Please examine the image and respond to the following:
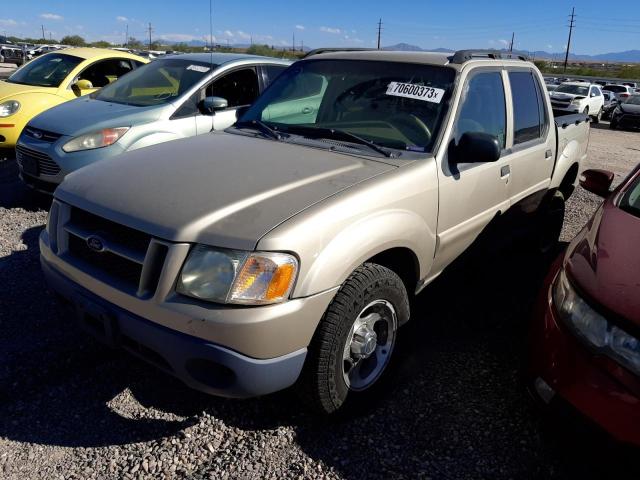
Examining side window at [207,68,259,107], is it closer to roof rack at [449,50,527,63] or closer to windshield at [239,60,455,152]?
windshield at [239,60,455,152]

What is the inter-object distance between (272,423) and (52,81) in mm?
7236

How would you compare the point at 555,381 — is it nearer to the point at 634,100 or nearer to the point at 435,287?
the point at 435,287

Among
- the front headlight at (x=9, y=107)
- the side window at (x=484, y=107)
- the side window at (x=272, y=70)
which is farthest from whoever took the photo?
the front headlight at (x=9, y=107)

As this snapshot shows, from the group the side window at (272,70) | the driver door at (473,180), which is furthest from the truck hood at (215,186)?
the side window at (272,70)

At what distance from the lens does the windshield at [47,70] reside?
7855 mm

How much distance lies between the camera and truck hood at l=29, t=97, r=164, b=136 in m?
5.36

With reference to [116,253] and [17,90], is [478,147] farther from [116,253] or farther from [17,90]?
[17,90]

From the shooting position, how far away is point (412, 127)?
3.14 m

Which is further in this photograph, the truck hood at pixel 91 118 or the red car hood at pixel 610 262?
the truck hood at pixel 91 118

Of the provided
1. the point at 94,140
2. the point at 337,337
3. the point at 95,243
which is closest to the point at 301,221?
the point at 337,337

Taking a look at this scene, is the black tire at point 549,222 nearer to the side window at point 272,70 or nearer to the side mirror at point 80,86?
the side window at point 272,70

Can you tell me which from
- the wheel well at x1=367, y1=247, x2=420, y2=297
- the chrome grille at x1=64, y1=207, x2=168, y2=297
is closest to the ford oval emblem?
the chrome grille at x1=64, y1=207, x2=168, y2=297

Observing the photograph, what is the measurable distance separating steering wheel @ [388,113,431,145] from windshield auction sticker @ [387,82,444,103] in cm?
14

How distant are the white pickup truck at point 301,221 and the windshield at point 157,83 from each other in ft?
8.32
